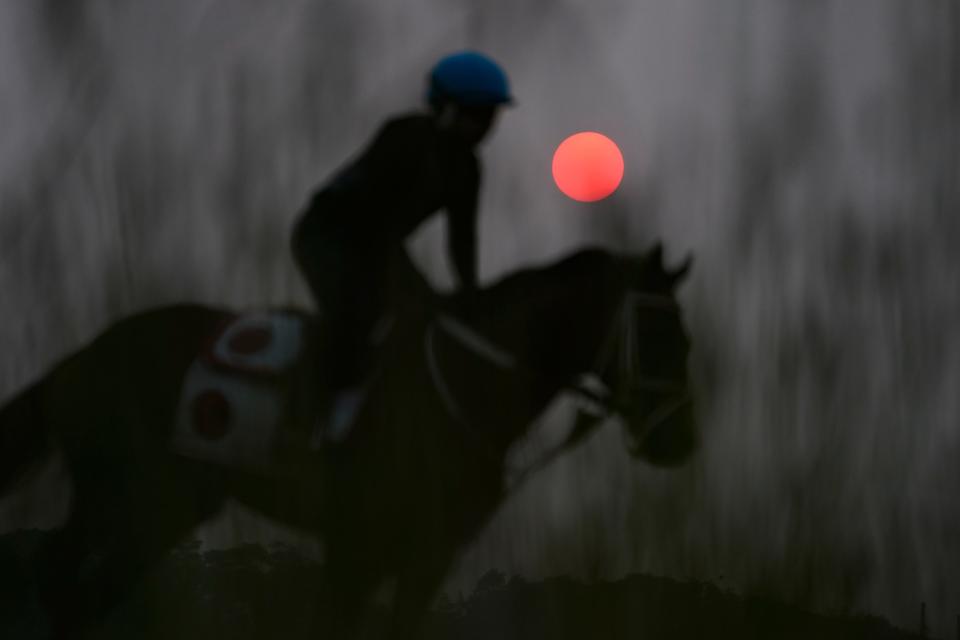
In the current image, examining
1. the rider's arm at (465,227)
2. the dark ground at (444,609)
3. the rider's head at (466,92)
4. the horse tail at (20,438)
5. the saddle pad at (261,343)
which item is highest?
the rider's head at (466,92)

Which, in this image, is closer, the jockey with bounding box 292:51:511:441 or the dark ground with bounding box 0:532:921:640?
the dark ground with bounding box 0:532:921:640

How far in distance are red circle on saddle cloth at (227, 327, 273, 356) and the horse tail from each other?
654 millimetres

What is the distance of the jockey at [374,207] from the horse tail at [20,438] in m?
0.96

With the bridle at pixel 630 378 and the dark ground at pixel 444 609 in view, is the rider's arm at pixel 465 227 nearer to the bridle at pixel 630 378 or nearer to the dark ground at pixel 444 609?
the bridle at pixel 630 378

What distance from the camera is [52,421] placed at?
142 inches

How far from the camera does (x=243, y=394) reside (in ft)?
11.4

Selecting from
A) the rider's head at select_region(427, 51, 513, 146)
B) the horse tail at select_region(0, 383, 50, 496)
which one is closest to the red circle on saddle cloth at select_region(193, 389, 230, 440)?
the horse tail at select_region(0, 383, 50, 496)

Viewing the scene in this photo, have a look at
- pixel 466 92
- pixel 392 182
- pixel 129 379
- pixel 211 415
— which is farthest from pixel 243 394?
pixel 466 92

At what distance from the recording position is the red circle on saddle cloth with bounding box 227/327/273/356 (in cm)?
345

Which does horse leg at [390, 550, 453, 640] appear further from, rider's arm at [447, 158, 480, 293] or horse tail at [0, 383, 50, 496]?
horse tail at [0, 383, 50, 496]

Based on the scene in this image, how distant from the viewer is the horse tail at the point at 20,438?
358 centimetres

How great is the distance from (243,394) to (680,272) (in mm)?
1340

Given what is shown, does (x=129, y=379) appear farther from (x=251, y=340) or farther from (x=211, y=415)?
(x=251, y=340)

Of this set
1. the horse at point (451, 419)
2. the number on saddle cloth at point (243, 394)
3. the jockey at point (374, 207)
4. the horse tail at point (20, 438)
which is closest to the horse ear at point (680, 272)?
the horse at point (451, 419)
